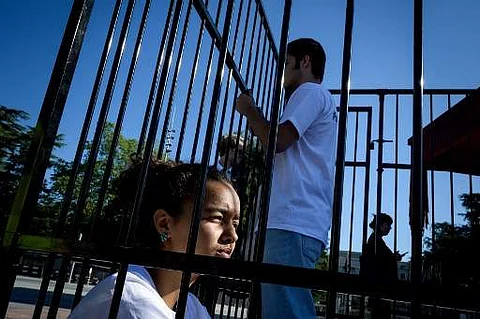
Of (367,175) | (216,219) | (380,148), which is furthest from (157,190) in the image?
(380,148)

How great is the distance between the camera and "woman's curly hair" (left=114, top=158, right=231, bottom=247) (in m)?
1.43

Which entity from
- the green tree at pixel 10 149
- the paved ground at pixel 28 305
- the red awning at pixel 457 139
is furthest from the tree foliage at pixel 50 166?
the red awning at pixel 457 139

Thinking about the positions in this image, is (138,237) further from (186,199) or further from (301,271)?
(301,271)

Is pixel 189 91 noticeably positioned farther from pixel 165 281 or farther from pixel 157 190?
pixel 165 281

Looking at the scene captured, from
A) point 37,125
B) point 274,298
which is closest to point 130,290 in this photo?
point 37,125

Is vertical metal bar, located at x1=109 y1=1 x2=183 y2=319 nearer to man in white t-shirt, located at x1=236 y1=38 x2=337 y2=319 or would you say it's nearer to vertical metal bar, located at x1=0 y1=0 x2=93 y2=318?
vertical metal bar, located at x1=0 y1=0 x2=93 y2=318

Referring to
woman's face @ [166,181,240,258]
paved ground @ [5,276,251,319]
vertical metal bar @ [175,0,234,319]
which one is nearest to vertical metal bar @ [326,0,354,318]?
vertical metal bar @ [175,0,234,319]

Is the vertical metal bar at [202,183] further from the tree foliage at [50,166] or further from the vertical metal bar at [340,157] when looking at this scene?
the tree foliage at [50,166]

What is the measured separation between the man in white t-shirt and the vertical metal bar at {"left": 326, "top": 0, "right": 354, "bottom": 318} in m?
0.73

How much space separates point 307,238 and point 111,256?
1074 mm

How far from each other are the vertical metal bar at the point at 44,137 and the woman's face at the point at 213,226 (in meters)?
0.48

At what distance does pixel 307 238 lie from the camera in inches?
72.2

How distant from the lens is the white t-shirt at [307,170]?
1842 millimetres

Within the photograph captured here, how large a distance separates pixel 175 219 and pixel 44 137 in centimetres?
52
